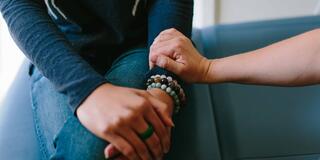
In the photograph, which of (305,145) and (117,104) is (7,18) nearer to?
(117,104)

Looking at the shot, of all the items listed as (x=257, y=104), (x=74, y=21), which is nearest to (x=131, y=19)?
(x=74, y=21)

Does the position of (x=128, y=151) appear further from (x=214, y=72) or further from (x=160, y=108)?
(x=214, y=72)

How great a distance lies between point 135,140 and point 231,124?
0.41m

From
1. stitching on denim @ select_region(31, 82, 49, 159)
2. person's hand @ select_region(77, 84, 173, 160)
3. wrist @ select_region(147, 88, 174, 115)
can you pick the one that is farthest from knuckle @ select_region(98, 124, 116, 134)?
stitching on denim @ select_region(31, 82, 49, 159)

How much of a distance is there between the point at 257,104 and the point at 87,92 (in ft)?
1.69

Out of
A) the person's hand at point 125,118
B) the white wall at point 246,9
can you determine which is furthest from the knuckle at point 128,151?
the white wall at point 246,9

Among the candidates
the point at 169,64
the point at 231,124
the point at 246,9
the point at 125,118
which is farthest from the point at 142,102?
the point at 246,9

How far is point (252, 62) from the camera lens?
0.70 meters

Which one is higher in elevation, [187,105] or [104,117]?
[104,117]

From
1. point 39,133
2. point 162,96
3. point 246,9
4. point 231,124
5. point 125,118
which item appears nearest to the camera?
point 125,118

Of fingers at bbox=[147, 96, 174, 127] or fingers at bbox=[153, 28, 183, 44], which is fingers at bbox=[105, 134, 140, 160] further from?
fingers at bbox=[153, 28, 183, 44]

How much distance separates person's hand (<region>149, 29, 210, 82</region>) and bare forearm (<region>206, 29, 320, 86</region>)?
2 cm

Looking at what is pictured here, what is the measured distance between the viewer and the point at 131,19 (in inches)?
31.7

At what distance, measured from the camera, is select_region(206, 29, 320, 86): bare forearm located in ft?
2.18
